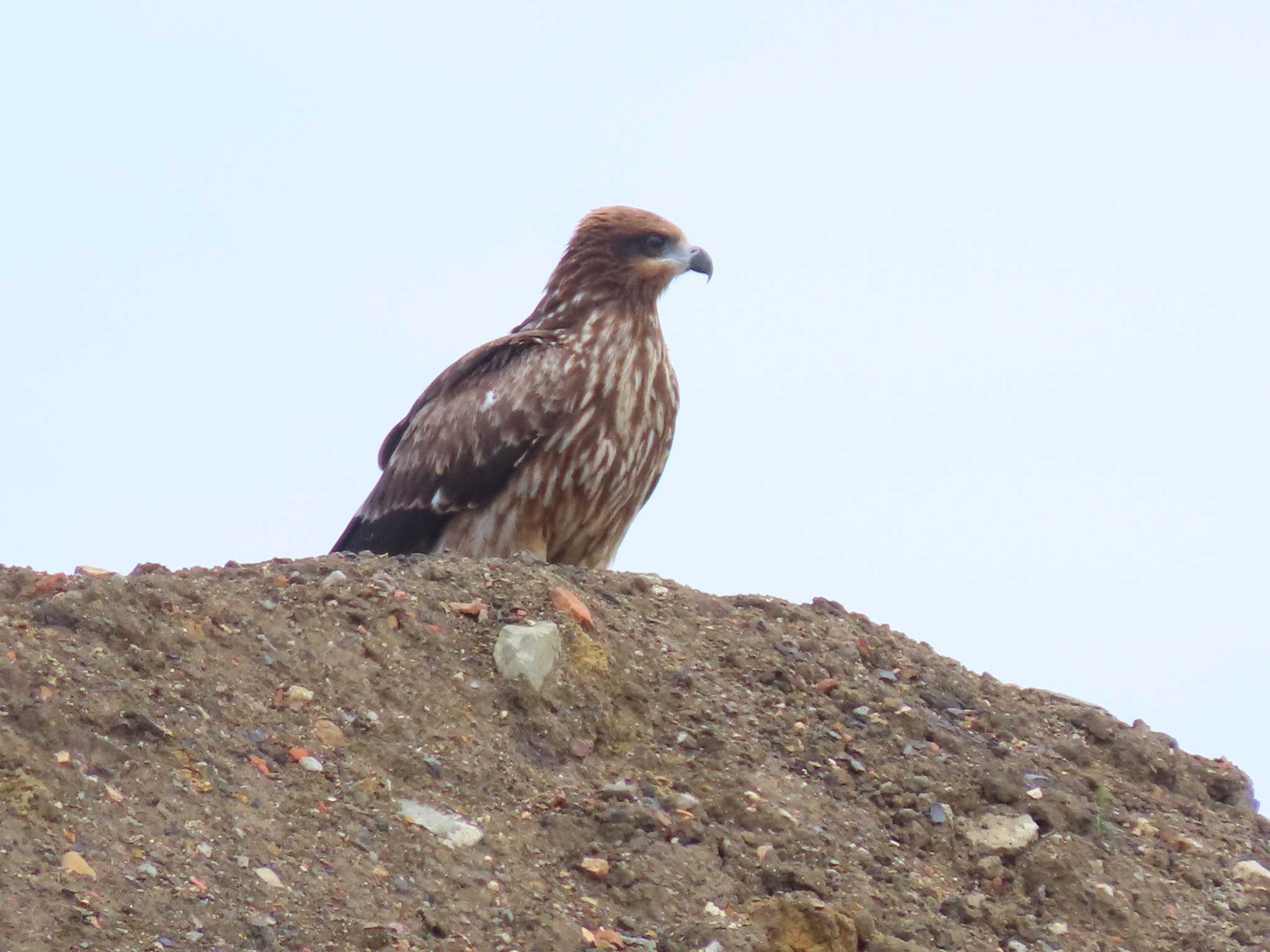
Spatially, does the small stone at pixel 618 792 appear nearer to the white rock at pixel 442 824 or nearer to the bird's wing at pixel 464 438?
the white rock at pixel 442 824

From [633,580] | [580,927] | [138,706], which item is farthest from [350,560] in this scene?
[580,927]

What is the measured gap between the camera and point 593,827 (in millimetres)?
6004

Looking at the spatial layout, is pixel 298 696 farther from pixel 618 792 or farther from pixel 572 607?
pixel 572 607

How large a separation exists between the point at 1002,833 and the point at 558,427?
370 centimetres

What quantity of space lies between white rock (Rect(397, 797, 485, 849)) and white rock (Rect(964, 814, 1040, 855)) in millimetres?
1940

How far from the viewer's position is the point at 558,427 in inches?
376

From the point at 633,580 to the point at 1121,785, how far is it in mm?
2201

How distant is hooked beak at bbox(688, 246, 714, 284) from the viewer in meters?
10.5

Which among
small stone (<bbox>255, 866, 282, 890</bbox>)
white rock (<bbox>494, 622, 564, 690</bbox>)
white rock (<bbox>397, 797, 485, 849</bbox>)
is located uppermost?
white rock (<bbox>494, 622, 564, 690</bbox>)

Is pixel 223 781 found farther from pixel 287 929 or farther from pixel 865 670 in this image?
pixel 865 670

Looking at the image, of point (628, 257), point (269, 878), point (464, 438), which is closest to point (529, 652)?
point (269, 878)

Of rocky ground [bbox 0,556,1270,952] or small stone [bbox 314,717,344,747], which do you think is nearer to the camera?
rocky ground [bbox 0,556,1270,952]

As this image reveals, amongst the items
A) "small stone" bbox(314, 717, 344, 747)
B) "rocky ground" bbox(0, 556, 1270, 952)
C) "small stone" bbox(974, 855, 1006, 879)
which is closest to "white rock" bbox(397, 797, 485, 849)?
"rocky ground" bbox(0, 556, 1270, 952)

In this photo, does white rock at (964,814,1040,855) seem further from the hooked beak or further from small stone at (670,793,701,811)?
the hooked beak
